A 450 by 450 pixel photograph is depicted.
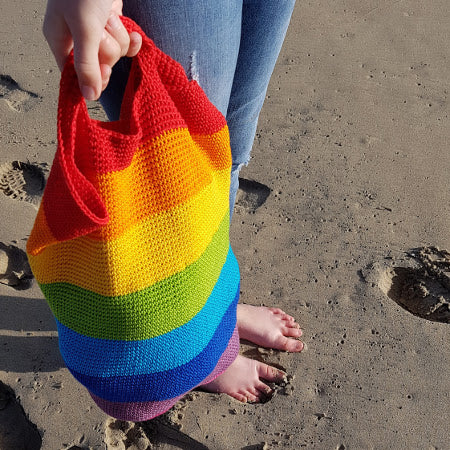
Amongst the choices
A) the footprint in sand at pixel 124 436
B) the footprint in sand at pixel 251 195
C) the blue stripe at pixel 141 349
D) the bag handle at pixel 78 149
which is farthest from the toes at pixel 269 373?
the bag handle at pixel 78 149

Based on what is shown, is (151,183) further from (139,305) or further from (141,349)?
(141,349)

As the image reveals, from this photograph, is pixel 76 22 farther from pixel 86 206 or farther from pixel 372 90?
pixel 372 90

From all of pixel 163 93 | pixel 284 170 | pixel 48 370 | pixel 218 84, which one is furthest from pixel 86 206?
pixel 284 170

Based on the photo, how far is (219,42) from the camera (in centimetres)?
97

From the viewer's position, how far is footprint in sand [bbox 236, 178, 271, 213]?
6.52 feet

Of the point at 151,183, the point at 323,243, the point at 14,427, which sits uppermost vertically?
the point at 151,183

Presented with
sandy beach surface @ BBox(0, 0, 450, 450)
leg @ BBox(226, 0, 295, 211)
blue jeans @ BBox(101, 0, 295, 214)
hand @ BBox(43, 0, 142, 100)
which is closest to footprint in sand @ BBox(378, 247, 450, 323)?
sandy beach surface @ BBox(0, 0, 450, 450)

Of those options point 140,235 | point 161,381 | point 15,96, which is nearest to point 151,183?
point 140,235

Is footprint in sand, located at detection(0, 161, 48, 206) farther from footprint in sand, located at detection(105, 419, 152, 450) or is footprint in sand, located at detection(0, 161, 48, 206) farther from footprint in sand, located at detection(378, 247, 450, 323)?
footprint in sand, located at detection(378, 247, 450, 323)

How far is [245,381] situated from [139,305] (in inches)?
26.2

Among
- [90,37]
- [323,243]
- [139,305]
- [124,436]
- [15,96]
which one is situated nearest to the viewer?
[90,37]

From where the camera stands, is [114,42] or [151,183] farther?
[151,183]

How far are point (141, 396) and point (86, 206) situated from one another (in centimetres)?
52

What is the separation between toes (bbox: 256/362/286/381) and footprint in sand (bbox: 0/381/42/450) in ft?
2.16
